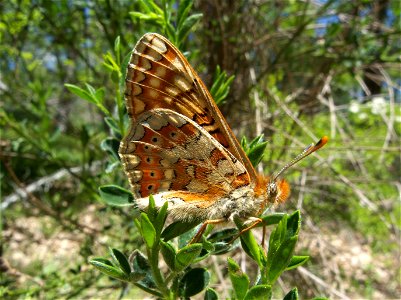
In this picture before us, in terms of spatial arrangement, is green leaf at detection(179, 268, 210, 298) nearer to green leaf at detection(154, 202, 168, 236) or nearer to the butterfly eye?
green leaf at detection(154, 202, 168, 236)

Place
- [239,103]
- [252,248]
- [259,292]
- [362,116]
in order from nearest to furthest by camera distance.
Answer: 1. [259,292]
2. [252,248]
3. [239,103]
4. [362,116]

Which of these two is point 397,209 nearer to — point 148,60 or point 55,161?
point 55,161

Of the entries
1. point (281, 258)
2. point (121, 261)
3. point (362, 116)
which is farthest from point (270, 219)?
point (362, 116)

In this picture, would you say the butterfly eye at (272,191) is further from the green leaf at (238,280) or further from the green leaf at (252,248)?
the green leaf at (238,280)

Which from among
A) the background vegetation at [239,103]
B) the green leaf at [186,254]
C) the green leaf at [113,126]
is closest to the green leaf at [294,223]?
the green leaf at [186,254]

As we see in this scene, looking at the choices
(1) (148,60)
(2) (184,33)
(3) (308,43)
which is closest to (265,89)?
(3) (308,43)

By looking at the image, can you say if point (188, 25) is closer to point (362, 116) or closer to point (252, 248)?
point (252, 248)

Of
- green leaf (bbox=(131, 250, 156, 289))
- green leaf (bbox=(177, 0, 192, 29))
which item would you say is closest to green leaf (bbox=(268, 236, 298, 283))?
green leaf (bbox=(131, 250, 156, 289))

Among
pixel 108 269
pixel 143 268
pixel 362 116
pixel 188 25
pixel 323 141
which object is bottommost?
pixel 362 116
